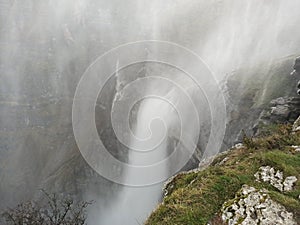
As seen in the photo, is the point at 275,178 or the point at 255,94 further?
the point at 255,94

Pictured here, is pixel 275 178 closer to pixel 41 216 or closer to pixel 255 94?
pixel 255 94

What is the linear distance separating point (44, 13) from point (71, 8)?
11.0 meters

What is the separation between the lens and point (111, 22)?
128875 millimetres

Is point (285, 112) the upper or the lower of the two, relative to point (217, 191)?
upper

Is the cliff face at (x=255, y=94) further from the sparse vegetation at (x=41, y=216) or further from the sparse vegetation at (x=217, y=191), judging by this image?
the sparse vegetation at (x=217, y=191)

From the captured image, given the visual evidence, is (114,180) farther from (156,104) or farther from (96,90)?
(96,90)

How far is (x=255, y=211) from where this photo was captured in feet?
29.8

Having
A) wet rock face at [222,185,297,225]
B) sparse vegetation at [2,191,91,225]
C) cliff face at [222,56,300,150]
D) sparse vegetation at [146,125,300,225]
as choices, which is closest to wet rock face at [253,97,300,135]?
cliff face at [222,56,300,150]

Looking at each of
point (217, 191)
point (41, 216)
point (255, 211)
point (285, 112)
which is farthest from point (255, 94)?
point (255, 211)

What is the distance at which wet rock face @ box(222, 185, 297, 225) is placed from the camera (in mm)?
8734

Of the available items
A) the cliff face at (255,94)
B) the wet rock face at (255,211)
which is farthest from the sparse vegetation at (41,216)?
the cliff face at (255,94)


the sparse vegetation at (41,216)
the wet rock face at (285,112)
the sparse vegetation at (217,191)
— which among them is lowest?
the sparse vegetation at (217,191)

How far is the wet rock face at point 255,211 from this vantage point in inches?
344

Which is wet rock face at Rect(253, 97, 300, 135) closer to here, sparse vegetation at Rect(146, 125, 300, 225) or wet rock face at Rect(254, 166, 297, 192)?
sparse vegetation at Rect(146, 125, 300, 225)
